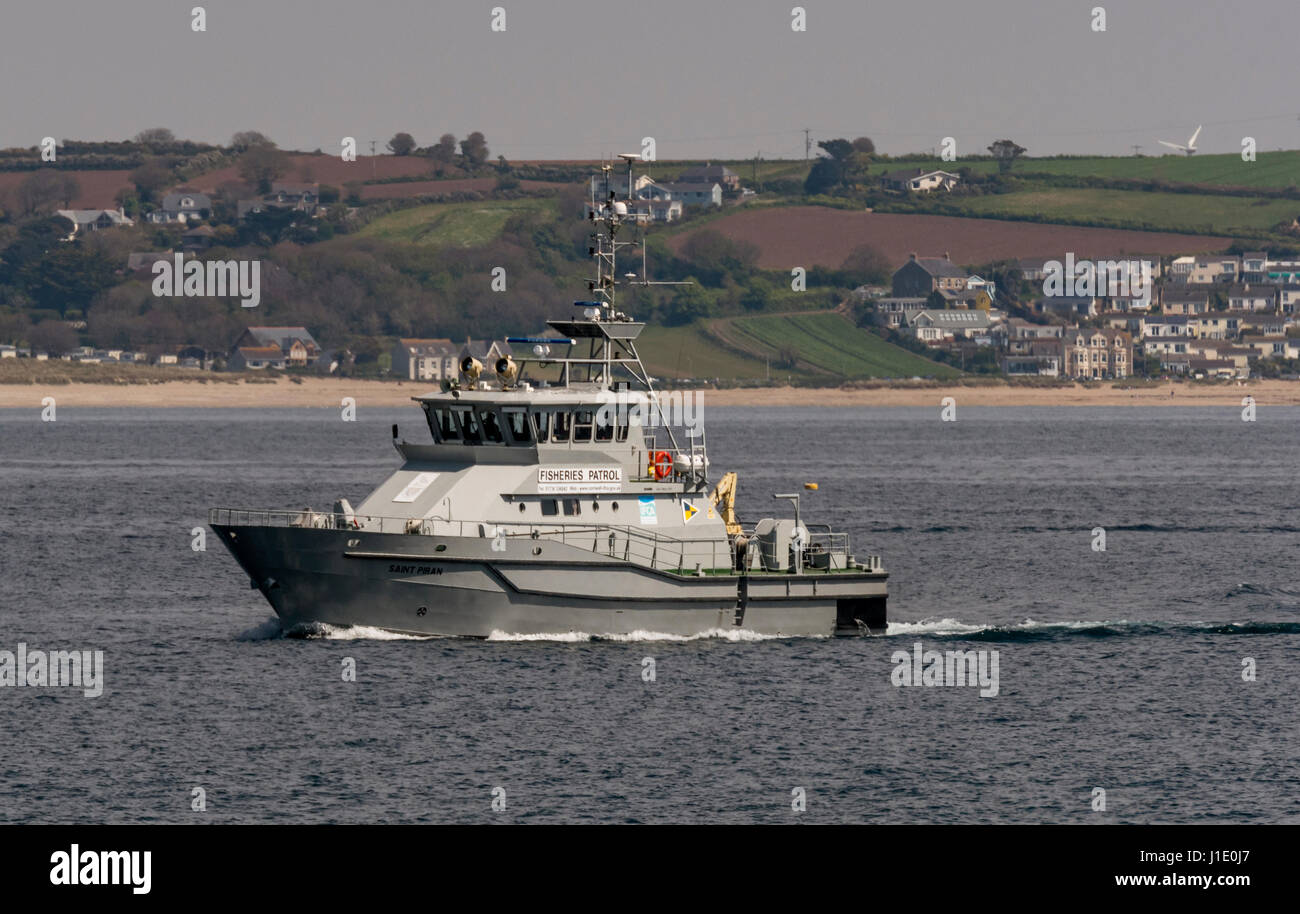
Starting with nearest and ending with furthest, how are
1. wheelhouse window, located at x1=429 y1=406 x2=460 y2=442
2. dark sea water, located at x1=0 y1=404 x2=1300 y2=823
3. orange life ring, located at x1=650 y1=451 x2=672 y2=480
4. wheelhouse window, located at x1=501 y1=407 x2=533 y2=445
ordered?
1. dark sea water, located at x1=0 y1=404 x2=1300 y2=823
2. wheelhouse window, located at x1=501 y1=407 x2=533 y2=445
3. wheelhouse window, located at x1=429 y1=406 x2=460 y2=442
4. orange life ring, located at x1=650 y1=451 x2=672 y2=480

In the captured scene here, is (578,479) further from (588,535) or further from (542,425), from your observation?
(542,425)

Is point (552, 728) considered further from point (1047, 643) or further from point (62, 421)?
point (62, 421)

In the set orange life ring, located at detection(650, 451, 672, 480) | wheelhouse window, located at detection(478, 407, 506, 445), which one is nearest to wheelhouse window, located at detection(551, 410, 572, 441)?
wheelhouse window, located at detection(478, 407, 506, 445)

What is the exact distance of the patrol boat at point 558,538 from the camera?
39.6 metres

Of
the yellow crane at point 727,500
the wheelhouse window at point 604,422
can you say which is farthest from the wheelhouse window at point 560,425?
the yellow crane at point 727,500

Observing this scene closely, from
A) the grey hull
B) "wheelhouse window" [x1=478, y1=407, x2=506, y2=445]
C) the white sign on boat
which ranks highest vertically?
"wheelhouse window" [x1=478, y1=407, x2=506, y2=445]

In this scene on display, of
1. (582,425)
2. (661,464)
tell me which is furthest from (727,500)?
(582,425)

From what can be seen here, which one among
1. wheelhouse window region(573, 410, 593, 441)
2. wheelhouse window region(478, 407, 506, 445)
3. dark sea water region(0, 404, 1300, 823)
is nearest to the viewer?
dark sea water region(0, 404, 1300, 823)

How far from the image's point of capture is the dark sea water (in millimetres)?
29172

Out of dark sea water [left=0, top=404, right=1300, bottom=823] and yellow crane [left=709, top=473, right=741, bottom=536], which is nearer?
dark sea water [left=0, top=404, right=1300, bottom=823]

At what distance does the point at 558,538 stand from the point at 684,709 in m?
6.48

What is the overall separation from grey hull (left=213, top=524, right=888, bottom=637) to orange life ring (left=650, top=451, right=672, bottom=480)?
7.10 ft

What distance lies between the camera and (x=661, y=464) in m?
42.3

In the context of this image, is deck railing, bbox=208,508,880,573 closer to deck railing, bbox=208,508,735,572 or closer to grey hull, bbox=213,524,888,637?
deck railing, bbox=208,508,735,572
